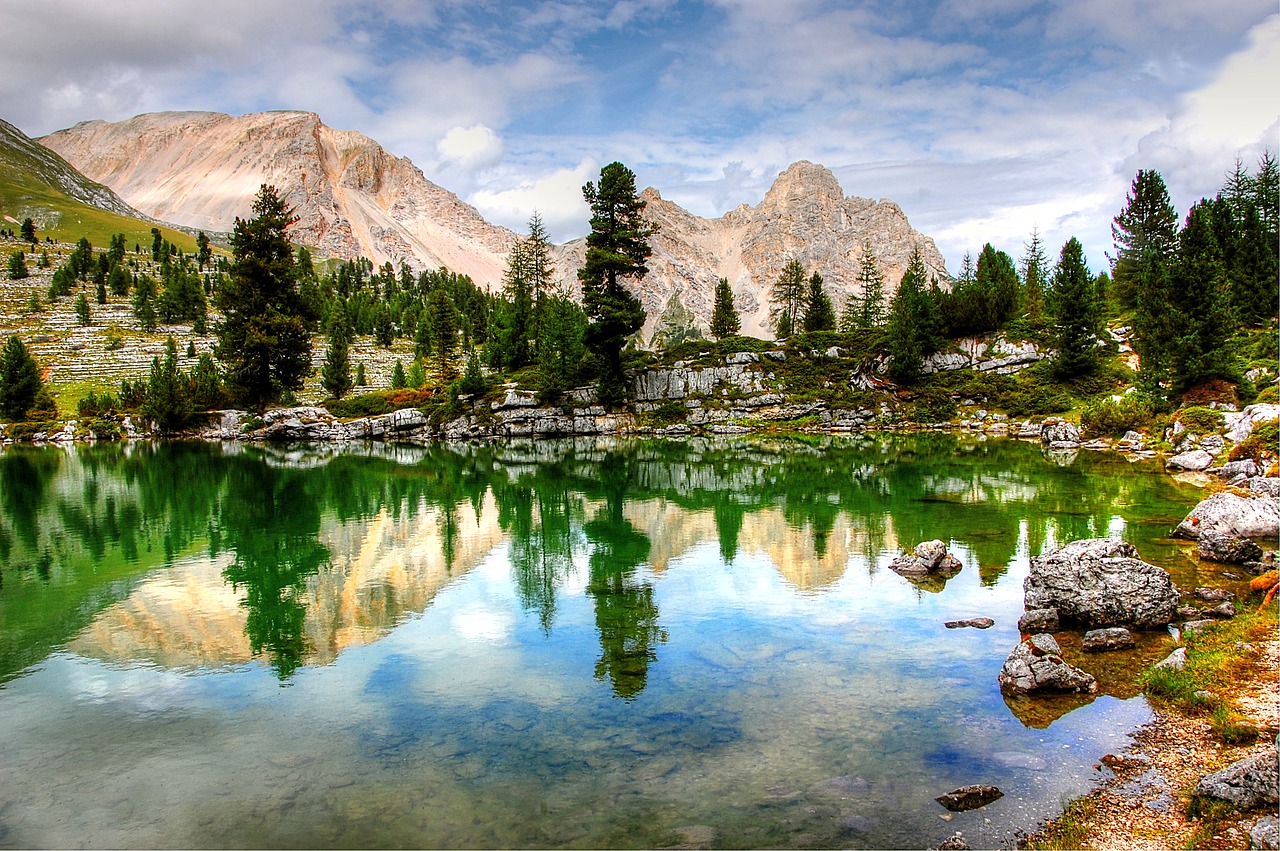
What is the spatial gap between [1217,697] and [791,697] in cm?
634

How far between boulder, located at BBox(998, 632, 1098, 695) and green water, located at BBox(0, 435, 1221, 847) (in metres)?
0.37

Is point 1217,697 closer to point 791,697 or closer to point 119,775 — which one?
point 791,697

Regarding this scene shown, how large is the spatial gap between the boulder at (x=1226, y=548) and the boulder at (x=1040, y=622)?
26.2ft

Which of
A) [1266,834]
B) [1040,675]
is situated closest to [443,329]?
[1040,675]

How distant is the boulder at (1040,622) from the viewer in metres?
14.7

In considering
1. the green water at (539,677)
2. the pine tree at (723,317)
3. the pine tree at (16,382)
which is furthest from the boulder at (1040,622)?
the pine tree at (16,382)

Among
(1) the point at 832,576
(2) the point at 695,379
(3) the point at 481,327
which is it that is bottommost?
(1) the point at 832,576

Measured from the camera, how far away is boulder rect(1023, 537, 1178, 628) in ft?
47.3

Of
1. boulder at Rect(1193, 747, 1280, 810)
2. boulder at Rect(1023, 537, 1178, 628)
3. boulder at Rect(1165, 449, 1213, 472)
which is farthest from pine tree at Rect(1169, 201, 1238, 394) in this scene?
boulder at Rect(1193, 747, 1280, 810)

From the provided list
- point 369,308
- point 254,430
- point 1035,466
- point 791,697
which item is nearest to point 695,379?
point 1035,466

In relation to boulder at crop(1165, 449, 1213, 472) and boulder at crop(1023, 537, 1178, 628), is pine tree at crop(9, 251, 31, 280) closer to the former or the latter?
boulder at crop(1023, 537, 1178, 628)

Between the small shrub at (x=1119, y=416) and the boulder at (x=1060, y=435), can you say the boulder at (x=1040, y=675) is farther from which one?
the small shrub at (x=1119, y=416)

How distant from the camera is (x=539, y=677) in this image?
13352 mm

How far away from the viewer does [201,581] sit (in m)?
20.5
